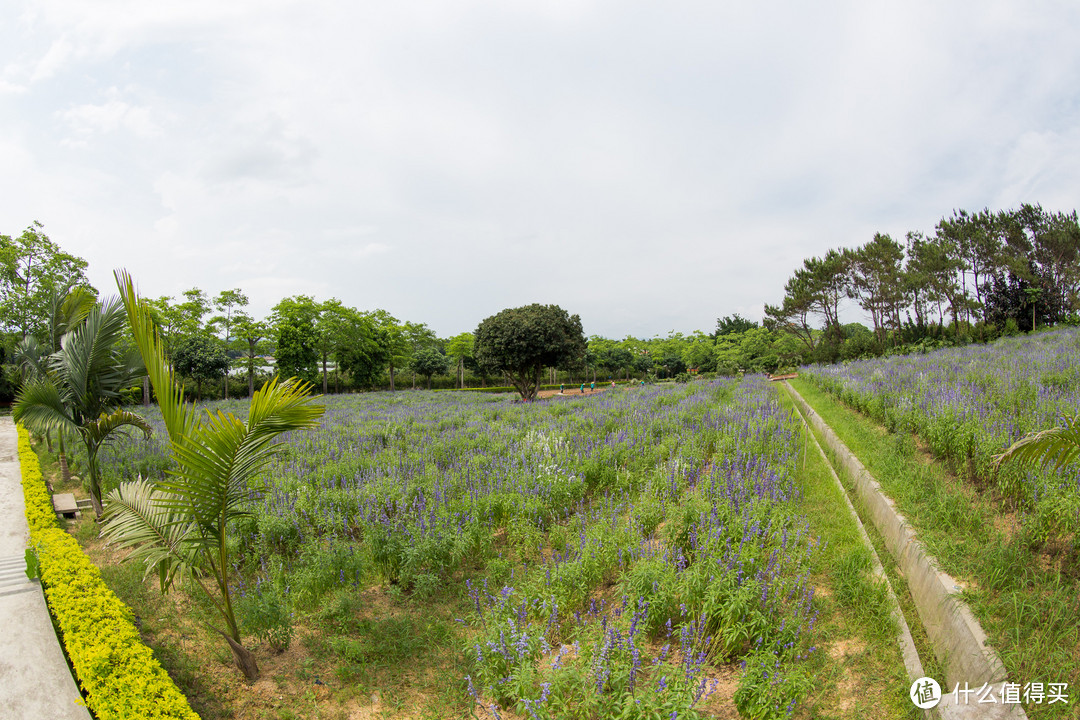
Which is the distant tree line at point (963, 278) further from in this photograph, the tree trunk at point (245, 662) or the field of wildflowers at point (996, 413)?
the tree trunk at point (245, 662)

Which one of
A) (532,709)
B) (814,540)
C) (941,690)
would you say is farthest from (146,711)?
(814,540)

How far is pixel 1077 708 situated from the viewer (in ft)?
8.31

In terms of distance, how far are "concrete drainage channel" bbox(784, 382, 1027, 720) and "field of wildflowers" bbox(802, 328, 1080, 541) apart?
0.90 metres

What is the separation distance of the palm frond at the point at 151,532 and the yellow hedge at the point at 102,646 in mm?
533

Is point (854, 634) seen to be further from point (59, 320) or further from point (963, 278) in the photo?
point (963, 278)

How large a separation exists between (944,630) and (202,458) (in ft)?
17.6

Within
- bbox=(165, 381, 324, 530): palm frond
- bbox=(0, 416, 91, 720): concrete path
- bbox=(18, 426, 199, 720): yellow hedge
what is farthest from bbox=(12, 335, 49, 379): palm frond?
bbox=(165, 381, 324, 530): palm frond

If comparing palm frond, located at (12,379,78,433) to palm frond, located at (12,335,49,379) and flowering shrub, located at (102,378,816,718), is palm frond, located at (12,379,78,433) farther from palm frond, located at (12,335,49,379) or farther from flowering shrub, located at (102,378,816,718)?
flowering shrub, located at (102,378,816,718)

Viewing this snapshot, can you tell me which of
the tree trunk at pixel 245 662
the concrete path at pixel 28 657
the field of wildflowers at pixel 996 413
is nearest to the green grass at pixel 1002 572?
the field of wildflowers at pixel 996 413

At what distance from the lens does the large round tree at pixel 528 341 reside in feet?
72.4

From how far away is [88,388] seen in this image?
24.7 ft

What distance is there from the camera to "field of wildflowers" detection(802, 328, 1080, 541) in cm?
379

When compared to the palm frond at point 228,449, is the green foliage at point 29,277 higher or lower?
higher

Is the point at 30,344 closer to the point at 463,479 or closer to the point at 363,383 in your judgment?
the point at 463,479
